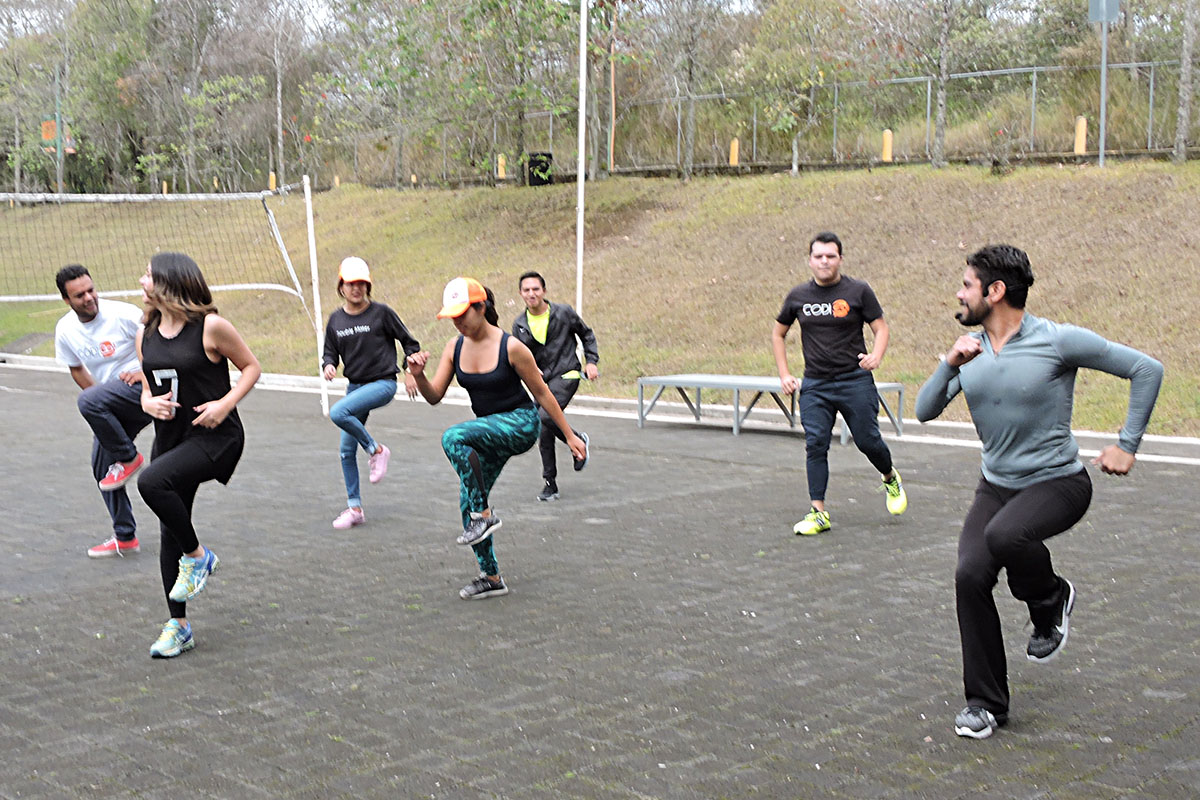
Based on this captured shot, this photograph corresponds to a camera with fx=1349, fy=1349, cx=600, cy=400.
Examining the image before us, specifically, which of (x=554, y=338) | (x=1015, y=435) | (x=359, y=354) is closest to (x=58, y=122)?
(x=554, y=338)

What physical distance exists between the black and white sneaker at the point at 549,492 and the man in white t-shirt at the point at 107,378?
3.20 metres

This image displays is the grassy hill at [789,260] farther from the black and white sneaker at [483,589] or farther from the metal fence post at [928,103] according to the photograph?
the black and white sneaker at [483,589]

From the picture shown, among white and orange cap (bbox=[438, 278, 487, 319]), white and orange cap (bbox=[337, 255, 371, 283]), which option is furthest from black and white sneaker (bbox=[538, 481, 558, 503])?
white and orange cap (bbox=[438, 278, 487, 319])

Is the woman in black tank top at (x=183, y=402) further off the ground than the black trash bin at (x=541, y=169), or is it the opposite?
the black trash bin at (x=541, y=169)

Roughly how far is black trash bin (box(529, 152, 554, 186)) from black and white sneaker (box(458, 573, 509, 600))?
90.8 ft

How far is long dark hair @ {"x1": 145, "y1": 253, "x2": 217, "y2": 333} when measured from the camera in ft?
20.6

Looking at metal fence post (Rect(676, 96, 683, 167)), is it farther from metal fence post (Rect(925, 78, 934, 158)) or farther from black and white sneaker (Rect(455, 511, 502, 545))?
black and white sneaker (Rect(455, 511, 502, 545))

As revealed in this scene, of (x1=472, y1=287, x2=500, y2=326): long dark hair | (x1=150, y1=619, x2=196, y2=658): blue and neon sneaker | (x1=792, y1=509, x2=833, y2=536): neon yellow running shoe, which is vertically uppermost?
(x1=472, y1=287, x2=500, y2=326): long dark hair

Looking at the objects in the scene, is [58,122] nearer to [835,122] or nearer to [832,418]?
[835,122]

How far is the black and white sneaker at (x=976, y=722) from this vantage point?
16.3 feet

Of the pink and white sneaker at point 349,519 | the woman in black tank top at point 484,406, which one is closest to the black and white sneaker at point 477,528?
the woman in black tank top at point 484,406

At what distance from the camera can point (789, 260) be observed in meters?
24.0

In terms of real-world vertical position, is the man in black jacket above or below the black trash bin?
below

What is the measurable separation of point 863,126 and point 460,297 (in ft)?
79.9
